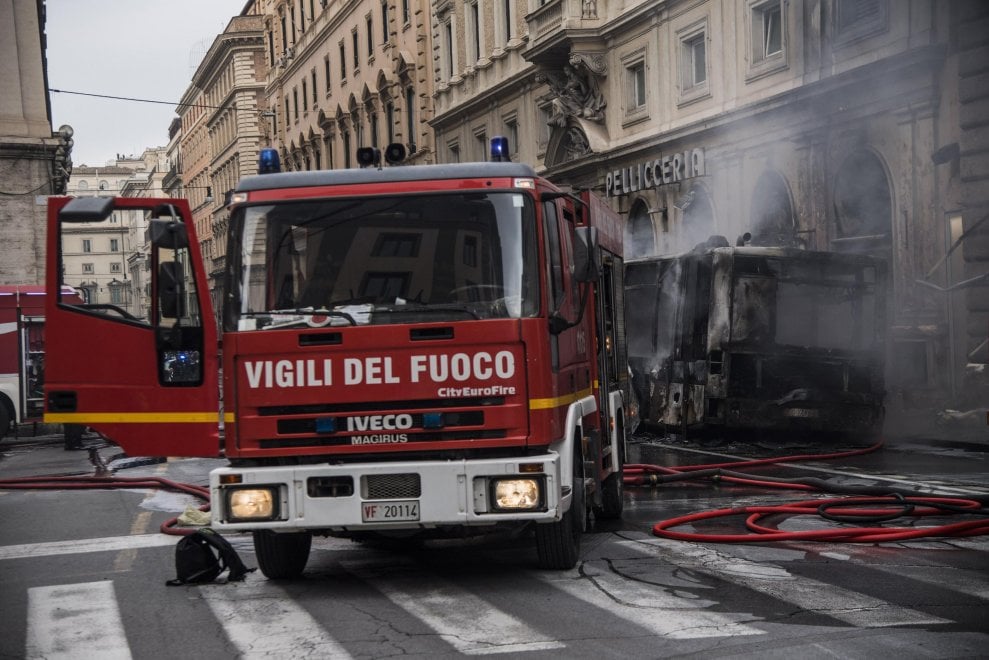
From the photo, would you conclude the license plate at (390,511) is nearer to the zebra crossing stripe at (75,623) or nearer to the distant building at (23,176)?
the zebra crossing stripe at (75,623)

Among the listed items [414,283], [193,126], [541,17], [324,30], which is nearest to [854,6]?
[541,17]

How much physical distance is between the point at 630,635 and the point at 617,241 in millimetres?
6068

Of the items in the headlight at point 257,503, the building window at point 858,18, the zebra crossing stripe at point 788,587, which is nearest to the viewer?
the zebra crossing stripe at point 788,587

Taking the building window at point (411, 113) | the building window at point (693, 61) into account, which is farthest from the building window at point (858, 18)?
the building window at point (411, 113)

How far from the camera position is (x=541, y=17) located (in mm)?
35344

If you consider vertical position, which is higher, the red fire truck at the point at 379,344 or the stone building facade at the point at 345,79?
the stone building facade at the point at 345,79

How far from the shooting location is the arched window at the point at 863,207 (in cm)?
2336

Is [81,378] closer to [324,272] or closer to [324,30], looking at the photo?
[324,272]

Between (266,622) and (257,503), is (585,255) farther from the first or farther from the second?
(266,622)

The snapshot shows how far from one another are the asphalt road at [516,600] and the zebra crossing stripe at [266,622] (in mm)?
17

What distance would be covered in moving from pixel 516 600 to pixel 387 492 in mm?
954

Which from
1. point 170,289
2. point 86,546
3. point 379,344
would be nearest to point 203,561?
point 170,289

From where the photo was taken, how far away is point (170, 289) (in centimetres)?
815

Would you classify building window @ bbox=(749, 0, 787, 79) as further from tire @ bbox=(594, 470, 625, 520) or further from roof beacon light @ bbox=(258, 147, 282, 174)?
roof beacon light @ bbox=(258, 147, 282, 174)
